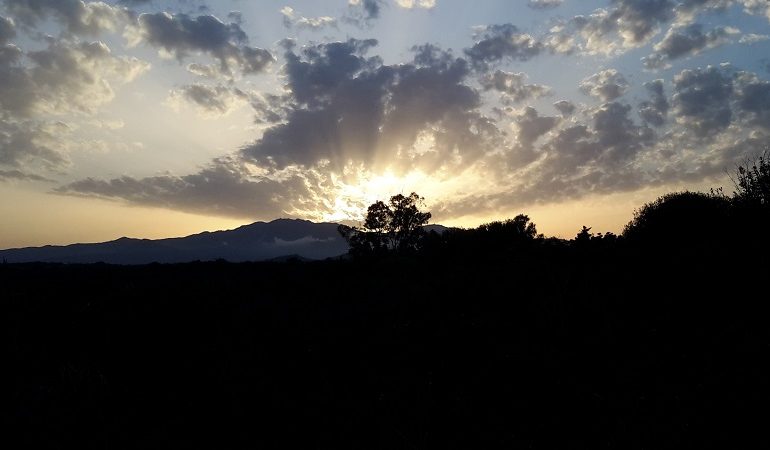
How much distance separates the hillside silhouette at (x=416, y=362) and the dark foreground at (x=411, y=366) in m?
0.03

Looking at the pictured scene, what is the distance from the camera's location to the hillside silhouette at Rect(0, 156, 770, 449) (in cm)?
503

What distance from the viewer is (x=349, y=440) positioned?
194 inches

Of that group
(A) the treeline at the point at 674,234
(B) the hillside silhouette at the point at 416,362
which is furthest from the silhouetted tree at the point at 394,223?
(B) the hillside silhouette at the point at 416,362

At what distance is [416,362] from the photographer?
7.15 meters

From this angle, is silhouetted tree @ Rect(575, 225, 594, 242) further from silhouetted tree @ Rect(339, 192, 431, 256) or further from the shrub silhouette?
silhouetted tree @ Rect(339, 192, 431, 256)

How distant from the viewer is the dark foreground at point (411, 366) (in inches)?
197

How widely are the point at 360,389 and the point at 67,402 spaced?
12.7 feet

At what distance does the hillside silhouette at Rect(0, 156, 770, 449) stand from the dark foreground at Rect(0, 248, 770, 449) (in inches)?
1.1

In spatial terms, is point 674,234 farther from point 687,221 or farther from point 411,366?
point 411,366

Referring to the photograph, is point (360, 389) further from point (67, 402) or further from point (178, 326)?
point (178, 326)

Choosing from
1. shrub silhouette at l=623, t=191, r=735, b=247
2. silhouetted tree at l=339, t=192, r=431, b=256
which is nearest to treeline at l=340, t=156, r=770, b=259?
shrub silhouette at l=623, t=191, r=735, b=247

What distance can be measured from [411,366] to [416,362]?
0.18 meters

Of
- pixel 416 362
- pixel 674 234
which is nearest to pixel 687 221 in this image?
pixel 674 234

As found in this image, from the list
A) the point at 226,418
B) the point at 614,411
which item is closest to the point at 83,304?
the point at 226,418
